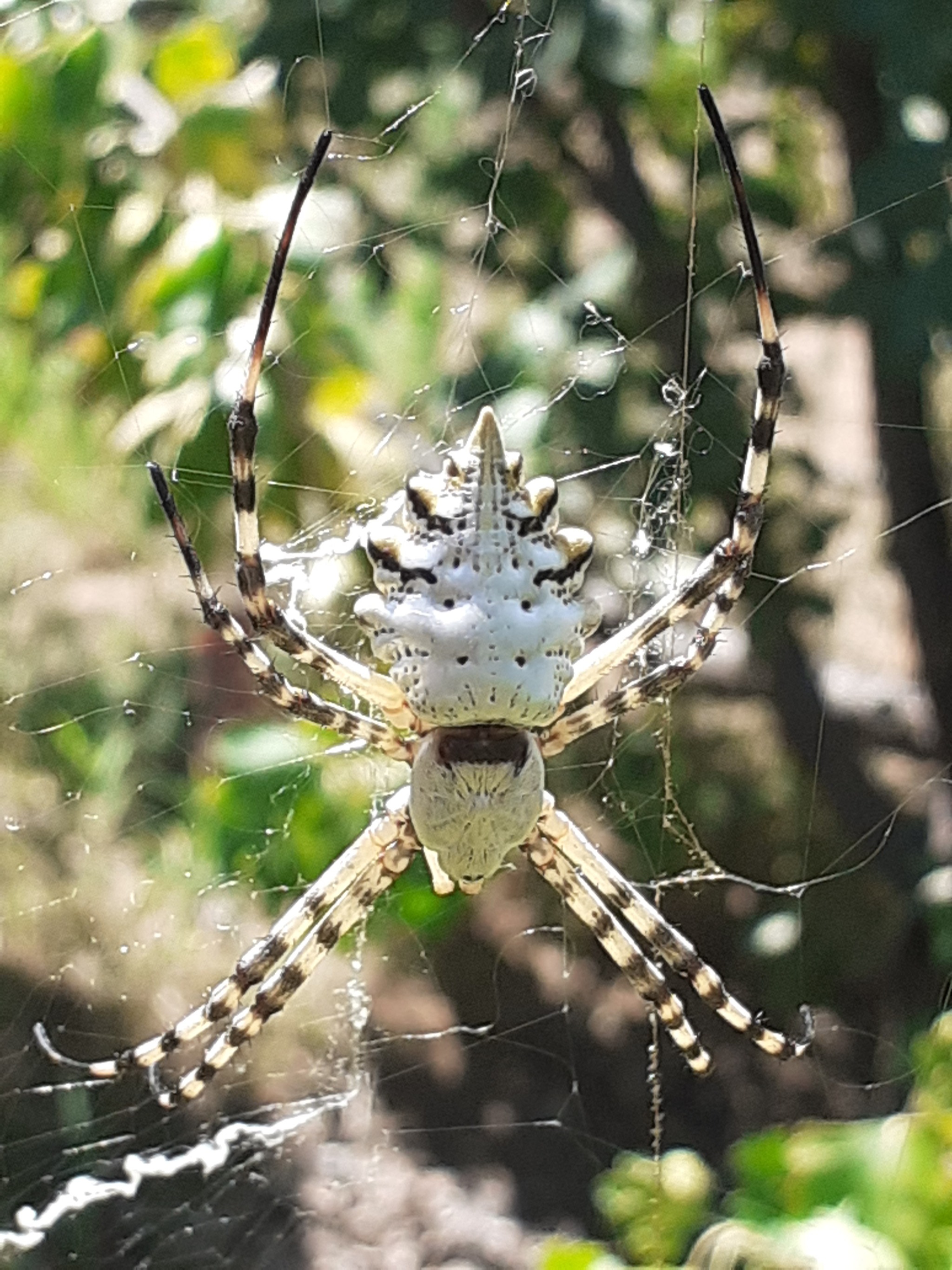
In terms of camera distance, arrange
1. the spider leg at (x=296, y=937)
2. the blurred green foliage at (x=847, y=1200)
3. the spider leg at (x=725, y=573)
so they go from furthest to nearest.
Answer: the spider leg at (x=296, y=937)
the blurred green foliage at (x=847, y=1200)
the spider leg at (x=725, y=573)

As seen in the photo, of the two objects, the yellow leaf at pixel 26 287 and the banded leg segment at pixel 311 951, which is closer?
the yellow leaf at pixel 26 287

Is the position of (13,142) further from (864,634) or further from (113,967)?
(864,634)

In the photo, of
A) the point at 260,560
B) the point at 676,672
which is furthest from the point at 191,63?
the point at 676,672

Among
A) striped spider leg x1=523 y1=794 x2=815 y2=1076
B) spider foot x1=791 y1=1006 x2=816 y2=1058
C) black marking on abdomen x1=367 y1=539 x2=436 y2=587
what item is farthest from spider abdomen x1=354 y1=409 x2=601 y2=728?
spider foot x1=791 y1=1006 x2=816 y2=1058

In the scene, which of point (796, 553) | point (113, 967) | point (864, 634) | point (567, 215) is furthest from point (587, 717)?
point (864, 634)

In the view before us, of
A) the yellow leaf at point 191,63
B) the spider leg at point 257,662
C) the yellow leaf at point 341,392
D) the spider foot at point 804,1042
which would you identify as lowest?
the spider foot at point 804,1042

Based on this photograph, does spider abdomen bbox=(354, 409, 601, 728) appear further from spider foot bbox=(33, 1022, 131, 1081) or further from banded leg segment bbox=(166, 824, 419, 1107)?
spider foot bbox=(33, 1022, 131, 1081)

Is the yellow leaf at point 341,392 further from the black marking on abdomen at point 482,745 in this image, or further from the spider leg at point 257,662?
the black marking on abdomen at point 482,745

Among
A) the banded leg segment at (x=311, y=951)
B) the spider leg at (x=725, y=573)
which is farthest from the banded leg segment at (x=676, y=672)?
the banded leg segment at (x=311, y=951)
